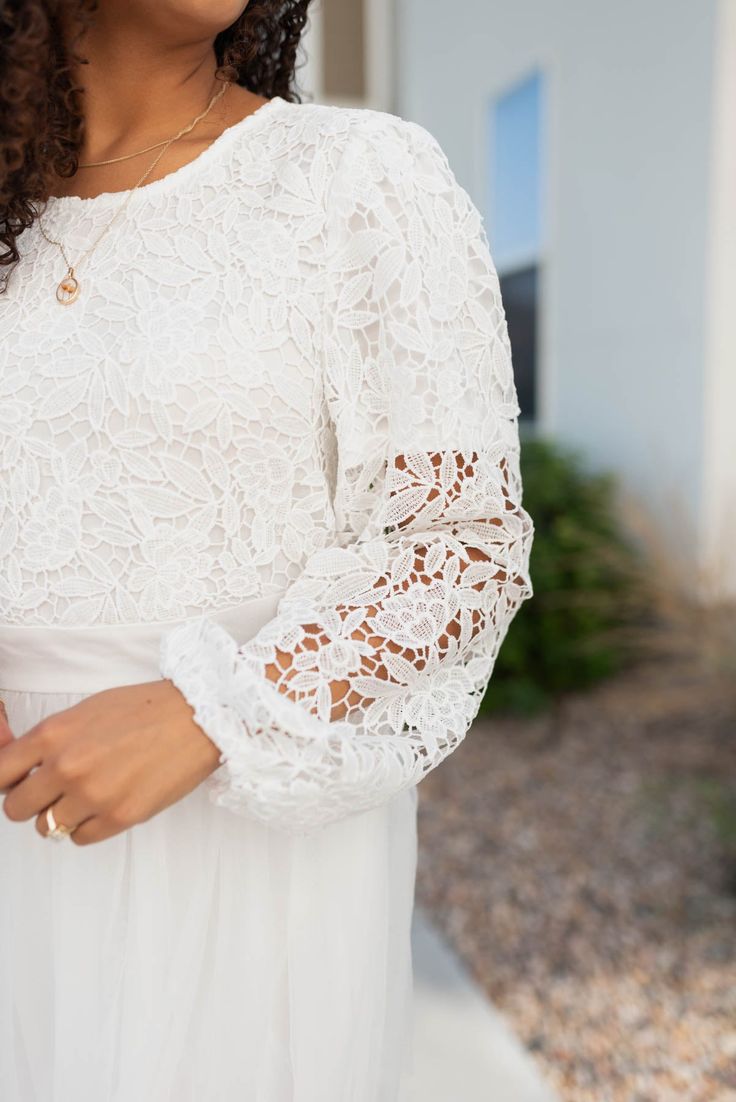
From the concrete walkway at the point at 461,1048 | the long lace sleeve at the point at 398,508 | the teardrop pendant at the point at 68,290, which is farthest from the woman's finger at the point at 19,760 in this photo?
the concrete walkway at the point at 461,1048

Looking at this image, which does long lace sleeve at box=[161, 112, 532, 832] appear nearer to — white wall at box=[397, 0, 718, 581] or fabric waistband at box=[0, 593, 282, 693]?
fabric waistband at box=[0, 593, 282, 693]

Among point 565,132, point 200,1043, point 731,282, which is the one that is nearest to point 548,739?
point 731,282

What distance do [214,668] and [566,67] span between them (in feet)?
16.3

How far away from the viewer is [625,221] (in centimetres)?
468

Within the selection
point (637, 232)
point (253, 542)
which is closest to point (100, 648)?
point (253, 542)

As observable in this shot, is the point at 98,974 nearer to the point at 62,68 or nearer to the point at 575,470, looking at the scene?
the point at 62,68

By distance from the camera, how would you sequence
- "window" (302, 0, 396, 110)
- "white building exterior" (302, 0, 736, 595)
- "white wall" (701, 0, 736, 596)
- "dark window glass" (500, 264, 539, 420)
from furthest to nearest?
"window" (302, 0, 396, 110) → "dark window glass" (500, 264, 539, 420) → "white building exterior" (302, 0, 736, 595) → "white wall" (701, 0, 736, 596)

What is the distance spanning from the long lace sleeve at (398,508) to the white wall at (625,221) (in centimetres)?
340

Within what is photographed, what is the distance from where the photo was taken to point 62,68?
1078 millimetres

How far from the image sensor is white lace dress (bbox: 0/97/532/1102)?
37.2 inches

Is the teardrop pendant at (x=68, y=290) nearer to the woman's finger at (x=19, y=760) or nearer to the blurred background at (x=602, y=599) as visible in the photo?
the woman's finger at (x=19, y=760)

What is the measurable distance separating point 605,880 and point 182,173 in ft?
9.19

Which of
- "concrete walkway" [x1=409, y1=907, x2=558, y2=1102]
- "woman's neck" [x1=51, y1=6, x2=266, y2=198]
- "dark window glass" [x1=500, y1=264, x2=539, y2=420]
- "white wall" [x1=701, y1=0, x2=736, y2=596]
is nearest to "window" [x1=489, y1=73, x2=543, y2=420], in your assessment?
"dark window glass" [x1=500, y1=264, x2=539, y2=420]

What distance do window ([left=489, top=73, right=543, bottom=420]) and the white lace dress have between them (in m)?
4.83
